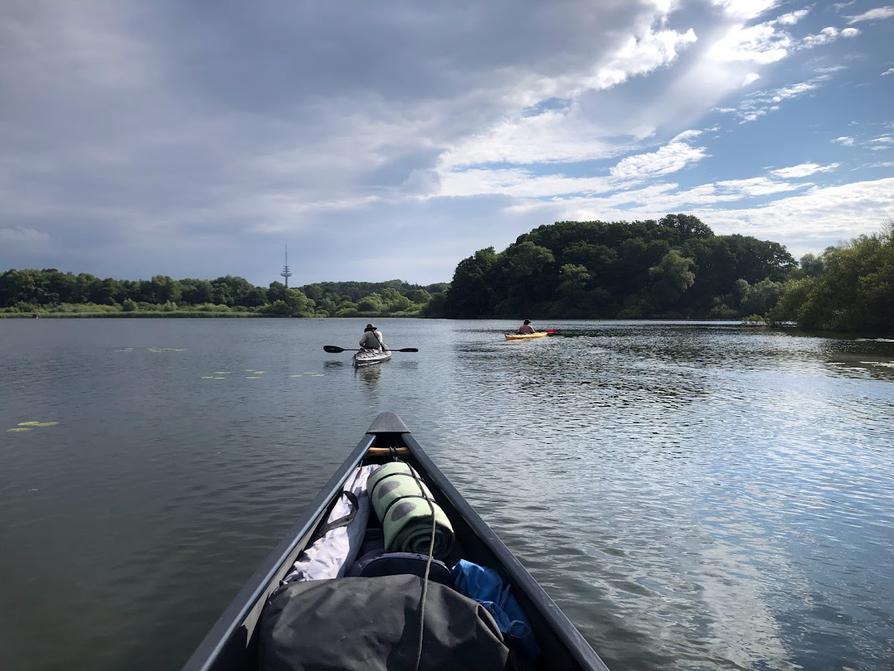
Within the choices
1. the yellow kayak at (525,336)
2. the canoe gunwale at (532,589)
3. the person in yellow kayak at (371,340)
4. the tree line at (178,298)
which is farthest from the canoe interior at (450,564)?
the tree line at (178,298)

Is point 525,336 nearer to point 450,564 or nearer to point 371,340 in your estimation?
point 371,340

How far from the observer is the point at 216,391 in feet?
61.4

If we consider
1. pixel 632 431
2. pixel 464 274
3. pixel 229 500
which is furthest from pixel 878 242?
pixel 464 274

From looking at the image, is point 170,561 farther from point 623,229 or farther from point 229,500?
point 623,229

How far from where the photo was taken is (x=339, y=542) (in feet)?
15.6

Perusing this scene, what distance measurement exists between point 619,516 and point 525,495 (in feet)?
4.54

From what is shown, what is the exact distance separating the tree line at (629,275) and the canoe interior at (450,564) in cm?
6906

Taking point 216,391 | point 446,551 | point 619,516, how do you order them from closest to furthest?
point 446,551, point 619,516, point 216,391

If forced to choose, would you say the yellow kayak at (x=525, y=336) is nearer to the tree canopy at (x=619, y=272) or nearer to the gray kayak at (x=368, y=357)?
the gray kayak at (x=368, y=357)

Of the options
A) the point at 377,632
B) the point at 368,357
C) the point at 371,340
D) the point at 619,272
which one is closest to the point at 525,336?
the point at 371,340

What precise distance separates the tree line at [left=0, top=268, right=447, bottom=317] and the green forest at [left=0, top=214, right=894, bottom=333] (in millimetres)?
277

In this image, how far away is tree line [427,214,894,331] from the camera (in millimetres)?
100300

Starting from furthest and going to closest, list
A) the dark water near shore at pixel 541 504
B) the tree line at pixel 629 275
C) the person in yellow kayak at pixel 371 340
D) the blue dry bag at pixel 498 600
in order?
1. the tree line at pixel 629 275
2. the person in yellow kayak at pixel 371 340
3. the dark water near shore at pixel 541 504
4. the blue dry bag at pixel 498 600

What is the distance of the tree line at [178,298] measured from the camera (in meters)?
145
